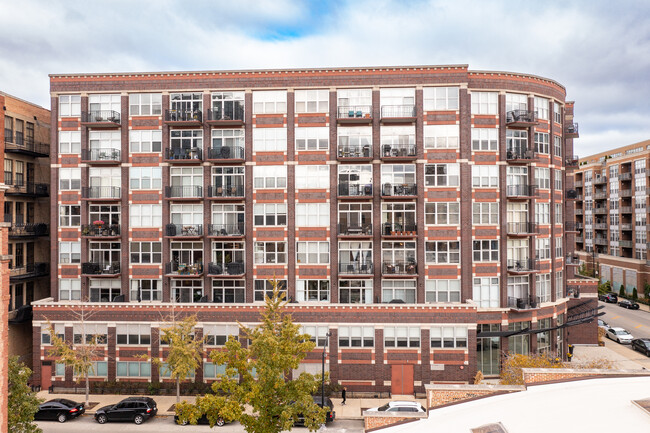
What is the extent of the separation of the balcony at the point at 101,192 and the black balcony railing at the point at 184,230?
545cm

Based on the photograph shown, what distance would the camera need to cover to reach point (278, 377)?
18.7 m

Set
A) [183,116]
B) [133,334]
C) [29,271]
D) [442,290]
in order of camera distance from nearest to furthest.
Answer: [133,334] → [442,290] → [183,116] → [29,271]

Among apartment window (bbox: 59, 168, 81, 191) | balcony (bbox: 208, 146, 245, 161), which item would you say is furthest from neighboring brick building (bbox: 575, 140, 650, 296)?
apartment window (bbox: 59, 168, 81, 191)

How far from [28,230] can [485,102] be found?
4210 centimetres

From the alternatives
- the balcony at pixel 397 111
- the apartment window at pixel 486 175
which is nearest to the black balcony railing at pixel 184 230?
the balcony at pixel 397 111

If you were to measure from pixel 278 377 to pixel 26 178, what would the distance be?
32.8 metres

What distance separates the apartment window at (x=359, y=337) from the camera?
101ft

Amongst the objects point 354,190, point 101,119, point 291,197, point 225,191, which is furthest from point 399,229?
point 101,119

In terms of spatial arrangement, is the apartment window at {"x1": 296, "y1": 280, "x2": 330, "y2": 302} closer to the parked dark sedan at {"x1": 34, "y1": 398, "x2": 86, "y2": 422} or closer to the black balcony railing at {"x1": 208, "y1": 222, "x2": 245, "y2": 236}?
the black balcony railing at {"x1": 208, "y1": 222, "x2": 245, "y2": 236}

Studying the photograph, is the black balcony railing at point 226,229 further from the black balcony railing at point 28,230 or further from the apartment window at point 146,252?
the black balcony railing at point 28,230

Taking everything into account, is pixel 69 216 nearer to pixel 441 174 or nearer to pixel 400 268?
pixel 400 268

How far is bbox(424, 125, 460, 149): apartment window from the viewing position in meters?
33.1

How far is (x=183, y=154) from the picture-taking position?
110 feet

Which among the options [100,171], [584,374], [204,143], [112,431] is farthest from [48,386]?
[584,374]
